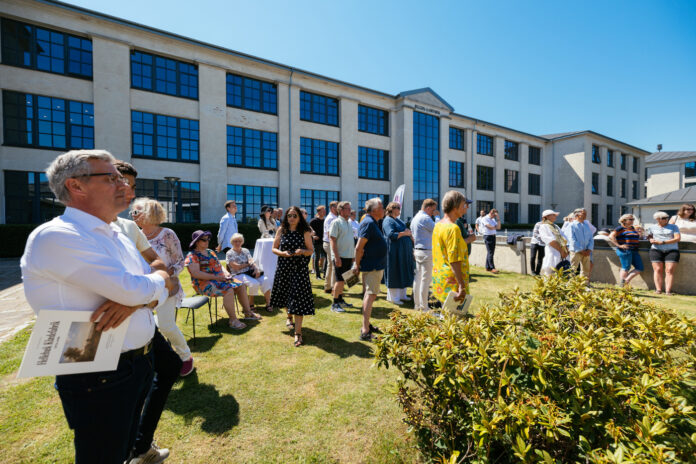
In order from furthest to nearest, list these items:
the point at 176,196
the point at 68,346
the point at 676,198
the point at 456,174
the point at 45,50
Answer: the point at 456,174
the point at 676,198
the point at 176,196
the point at 45,50
the point at 68,346

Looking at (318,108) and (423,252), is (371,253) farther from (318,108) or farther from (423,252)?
(318,108)

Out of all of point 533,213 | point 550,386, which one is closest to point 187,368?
point 550,386

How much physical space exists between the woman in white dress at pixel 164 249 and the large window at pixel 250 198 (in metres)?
16.2

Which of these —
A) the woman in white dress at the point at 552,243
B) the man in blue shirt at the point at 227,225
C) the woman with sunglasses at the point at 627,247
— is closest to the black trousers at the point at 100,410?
the man in blue shirt at the point at 227,225

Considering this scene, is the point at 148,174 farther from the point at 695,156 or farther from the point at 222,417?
the point at 695,156

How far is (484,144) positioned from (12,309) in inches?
1463

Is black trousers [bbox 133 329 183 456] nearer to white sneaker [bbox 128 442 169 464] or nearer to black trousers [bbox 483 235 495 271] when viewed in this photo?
white sneaker [bbox 128 442 169 464]

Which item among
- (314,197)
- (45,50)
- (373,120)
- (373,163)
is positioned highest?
(373,120)

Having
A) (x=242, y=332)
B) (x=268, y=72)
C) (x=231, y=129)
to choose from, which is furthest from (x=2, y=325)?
(x=268, y=72)

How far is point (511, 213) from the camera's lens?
119 feet

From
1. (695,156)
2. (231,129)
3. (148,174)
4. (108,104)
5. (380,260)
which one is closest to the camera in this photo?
(380,260)

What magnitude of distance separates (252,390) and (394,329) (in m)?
2.04

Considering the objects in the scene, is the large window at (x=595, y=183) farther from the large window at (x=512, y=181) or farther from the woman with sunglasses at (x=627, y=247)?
the woman with sunglasses at (x=627, y=247)

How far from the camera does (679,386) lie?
1.55m
